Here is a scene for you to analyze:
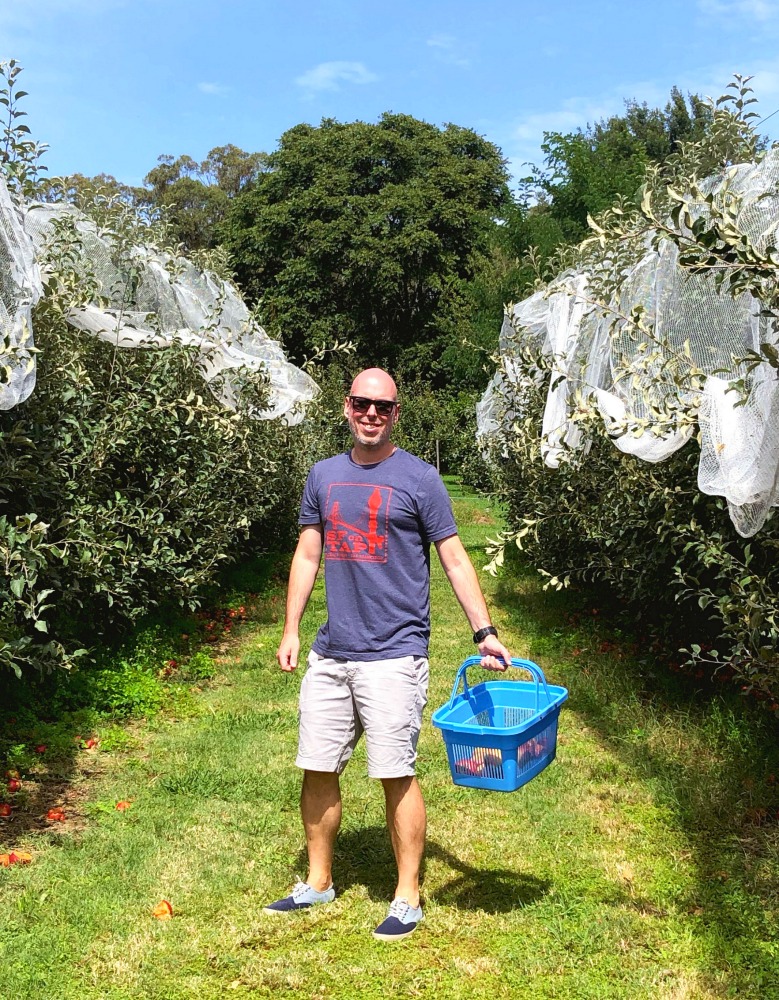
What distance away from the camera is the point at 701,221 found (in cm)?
308

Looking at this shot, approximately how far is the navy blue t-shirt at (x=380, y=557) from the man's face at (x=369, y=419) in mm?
104

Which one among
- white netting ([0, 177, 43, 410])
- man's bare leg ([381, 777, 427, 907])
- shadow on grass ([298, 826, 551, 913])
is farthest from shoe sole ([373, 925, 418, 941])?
white netting ([0, 177, 43, 410])

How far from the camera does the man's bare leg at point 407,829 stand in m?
3.42

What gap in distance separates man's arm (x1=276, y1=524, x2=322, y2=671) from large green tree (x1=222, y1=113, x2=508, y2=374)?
24917mm

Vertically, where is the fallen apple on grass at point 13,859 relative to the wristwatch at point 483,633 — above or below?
below

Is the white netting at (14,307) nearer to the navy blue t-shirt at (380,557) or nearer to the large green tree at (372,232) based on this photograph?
the navy blue t-shirt at (380,557)

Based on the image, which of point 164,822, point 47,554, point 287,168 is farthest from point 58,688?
point 287,168

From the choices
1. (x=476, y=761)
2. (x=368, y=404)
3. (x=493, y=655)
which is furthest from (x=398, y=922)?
(x=368, y=404)

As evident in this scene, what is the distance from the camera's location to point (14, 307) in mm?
3973

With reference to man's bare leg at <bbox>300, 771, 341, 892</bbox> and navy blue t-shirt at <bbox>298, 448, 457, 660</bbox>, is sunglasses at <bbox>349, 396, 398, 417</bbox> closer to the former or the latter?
navy blue t-shirt at <bbox>298, 448, 457, 660</bbox>

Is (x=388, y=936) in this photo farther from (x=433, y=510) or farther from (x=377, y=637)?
(x=433, y=510)

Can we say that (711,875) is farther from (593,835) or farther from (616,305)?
(616,305)

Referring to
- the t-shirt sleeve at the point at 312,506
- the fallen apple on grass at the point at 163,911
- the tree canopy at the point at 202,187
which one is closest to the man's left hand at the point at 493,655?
the t-shirt sleeve at the point at 312,506

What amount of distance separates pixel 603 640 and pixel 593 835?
11.8ft
